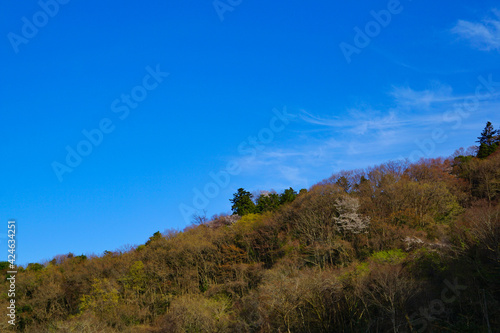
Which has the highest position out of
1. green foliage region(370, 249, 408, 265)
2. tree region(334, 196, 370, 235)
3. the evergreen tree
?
the evergreen tree

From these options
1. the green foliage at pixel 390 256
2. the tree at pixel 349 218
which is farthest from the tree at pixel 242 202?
the green foliage at pixel 390 256

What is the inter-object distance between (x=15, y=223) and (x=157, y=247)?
103ft

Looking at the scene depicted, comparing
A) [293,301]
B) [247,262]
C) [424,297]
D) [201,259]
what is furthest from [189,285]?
[424,297]

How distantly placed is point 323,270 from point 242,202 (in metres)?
38.7

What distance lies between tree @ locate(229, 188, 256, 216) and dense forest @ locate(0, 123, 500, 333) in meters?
6.01

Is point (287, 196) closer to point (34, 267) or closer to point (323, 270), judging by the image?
point (323, 270)

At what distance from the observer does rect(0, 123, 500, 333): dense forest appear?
112ft

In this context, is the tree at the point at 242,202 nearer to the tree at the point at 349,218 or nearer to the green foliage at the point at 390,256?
the tree at the point at 349,218

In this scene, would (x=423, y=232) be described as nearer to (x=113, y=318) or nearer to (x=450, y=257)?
(x=450, y=257)

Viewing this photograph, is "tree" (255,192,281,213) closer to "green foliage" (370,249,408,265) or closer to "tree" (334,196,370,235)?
"tree" (334,196,370,235)

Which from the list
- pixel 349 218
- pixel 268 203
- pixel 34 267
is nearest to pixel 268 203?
pixel 268 203

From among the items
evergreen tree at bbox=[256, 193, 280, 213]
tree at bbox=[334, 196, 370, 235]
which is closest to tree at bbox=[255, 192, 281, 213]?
evergreen tree at bbox=[256, 193, 280, 213]

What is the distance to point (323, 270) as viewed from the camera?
45938 mm

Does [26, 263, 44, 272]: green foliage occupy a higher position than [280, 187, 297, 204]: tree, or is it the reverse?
[280, 187, 297, 204]: tree
